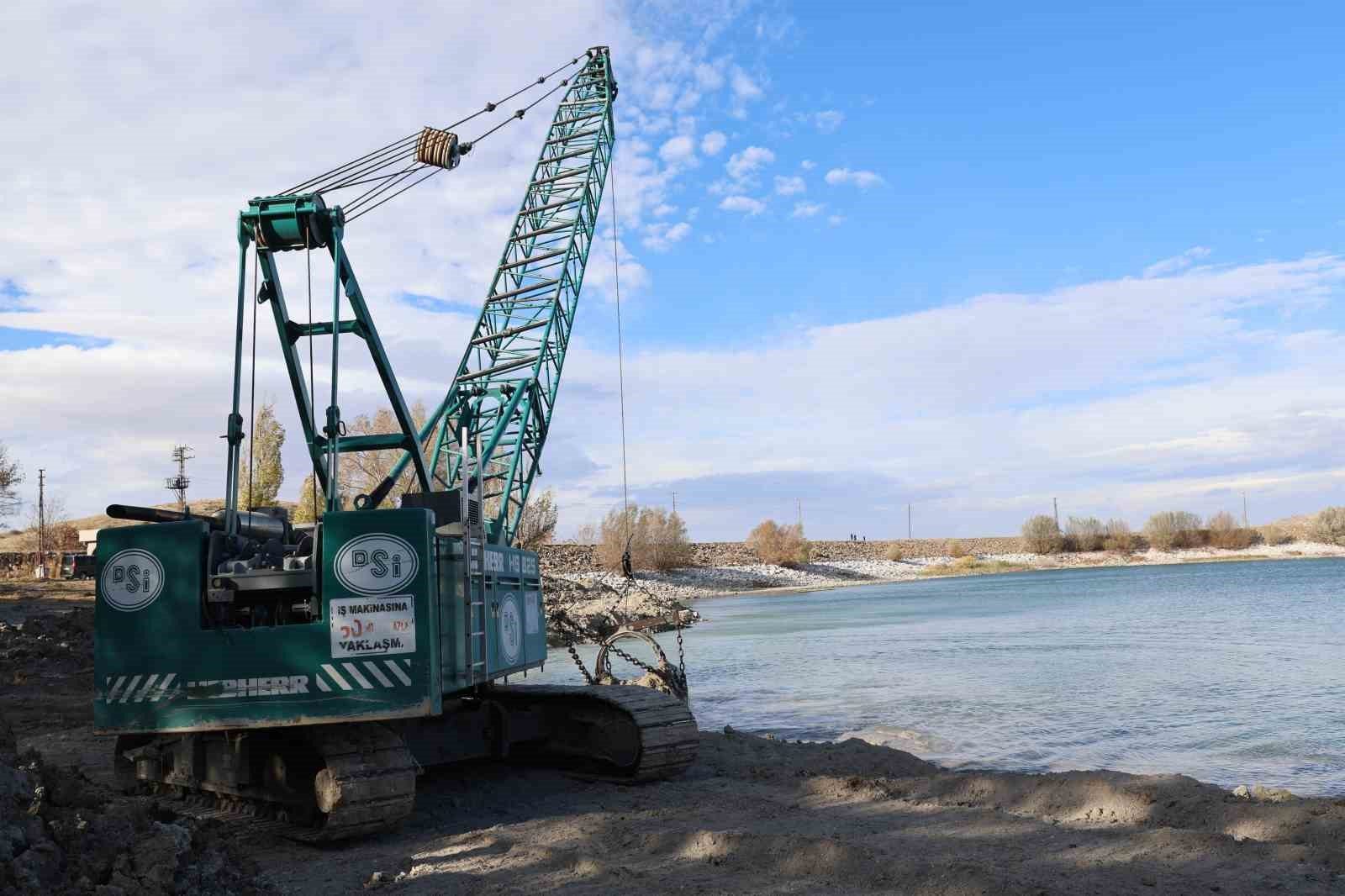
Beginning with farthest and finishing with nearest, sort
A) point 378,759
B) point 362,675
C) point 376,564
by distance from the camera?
point 378,759 → point 376,564 → point 362,675

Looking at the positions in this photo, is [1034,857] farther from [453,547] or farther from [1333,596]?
[1333,596]

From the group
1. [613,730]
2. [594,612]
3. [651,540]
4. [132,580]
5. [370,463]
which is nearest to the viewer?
[132,580]

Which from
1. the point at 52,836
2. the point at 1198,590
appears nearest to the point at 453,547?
the point at 52,836

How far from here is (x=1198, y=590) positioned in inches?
2108

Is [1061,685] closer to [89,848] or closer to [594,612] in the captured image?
[89,848]

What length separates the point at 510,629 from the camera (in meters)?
9.27

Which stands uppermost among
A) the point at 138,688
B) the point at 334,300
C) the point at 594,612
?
the point at 334,300

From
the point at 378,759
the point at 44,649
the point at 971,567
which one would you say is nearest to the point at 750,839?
the point at 378,759

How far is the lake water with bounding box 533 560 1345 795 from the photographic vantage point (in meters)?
12.3

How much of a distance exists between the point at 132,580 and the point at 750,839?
488 centimetres

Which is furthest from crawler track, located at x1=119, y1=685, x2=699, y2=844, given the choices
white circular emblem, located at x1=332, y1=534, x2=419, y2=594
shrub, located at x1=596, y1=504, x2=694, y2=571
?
shrub, located at x1=596, y1=504, x2=694, y2=571

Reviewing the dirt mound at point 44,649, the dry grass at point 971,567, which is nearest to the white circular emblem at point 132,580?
the dirt mound at point 44,649

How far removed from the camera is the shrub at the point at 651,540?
72062mm

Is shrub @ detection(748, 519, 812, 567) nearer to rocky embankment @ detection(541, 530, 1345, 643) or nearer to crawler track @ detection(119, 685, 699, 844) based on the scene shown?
rocky embankment @ detection(541, 530, 1345, 643)
